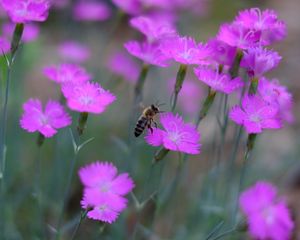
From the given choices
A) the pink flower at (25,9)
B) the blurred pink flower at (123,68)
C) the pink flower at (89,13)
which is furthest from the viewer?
the pink flower at (89,13)

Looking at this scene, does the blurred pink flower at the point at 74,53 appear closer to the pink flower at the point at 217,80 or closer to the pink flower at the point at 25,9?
the pink flower at the point at 25,9

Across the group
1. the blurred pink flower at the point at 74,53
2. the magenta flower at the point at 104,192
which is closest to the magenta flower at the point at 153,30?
the magenta flower at the point at 104,192

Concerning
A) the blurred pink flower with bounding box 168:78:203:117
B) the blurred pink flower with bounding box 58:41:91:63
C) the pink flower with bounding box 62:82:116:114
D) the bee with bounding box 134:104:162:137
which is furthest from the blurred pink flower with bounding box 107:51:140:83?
the pink flower with bounding box 62:82:116:114

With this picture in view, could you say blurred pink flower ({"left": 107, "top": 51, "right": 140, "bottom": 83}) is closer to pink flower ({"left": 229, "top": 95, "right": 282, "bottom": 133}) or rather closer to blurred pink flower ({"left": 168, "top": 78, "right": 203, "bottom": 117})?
blurred pink flower ({"left": 168, "top": 78, "right": 203, "bottom": 117})

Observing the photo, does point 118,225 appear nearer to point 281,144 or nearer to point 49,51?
point 281,144

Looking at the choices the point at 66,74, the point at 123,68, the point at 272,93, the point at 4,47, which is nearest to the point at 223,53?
the point at 272,93
